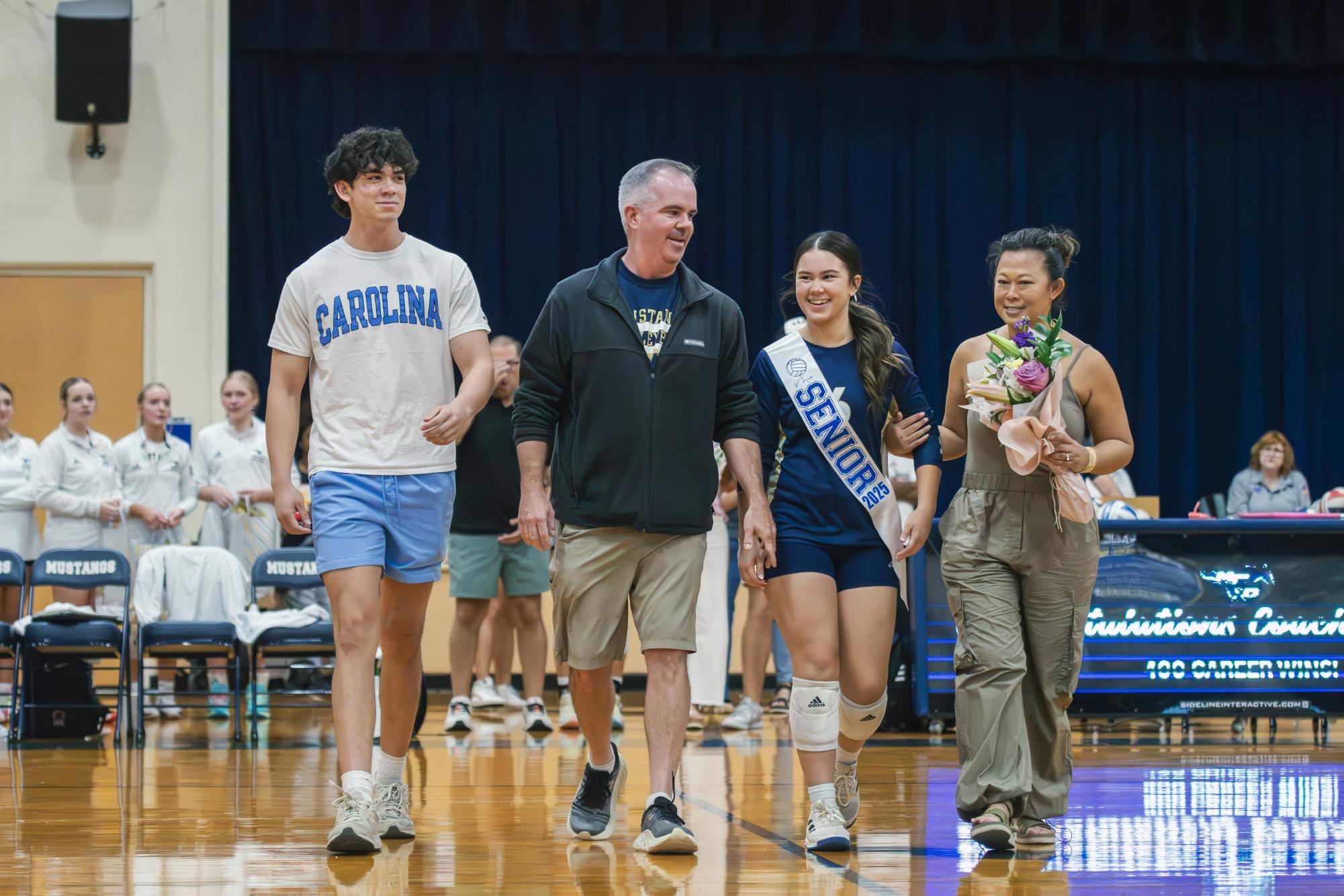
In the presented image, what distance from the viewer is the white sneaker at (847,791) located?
13.1 ft

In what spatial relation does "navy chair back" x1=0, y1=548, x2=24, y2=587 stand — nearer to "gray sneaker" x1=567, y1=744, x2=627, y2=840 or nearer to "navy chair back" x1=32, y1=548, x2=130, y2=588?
"navy chair back" x1=32, y1=548, x2=130, y2=588

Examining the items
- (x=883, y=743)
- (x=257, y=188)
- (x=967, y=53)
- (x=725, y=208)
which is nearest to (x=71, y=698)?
(x=883, y=743)

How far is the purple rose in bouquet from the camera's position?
12.1 feet

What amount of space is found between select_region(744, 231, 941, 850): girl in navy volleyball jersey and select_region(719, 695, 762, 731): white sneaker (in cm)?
306

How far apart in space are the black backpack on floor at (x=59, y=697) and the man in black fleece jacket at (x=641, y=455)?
3783mm

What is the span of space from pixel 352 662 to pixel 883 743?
3319mm

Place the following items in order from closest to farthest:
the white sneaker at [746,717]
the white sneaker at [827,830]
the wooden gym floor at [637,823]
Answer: the wooden gym floor at [637,823]
the white sneaker at [827,830]
the white sneaker at [746,717]

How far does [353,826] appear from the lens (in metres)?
3.55

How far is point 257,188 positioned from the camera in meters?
11.0

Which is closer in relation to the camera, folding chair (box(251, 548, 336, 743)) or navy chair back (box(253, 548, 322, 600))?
folding chair (box(251, 548, 336, 743))

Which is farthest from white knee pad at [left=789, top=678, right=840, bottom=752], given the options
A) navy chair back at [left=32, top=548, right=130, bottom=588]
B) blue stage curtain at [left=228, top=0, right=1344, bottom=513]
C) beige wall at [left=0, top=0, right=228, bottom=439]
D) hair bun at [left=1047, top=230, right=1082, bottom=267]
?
blue stage curtain at [left=228, top=0, right=1344, bottom=513]

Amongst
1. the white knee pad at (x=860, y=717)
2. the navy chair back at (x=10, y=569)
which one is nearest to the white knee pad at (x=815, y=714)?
the white knee pad at (x=860, y=717)

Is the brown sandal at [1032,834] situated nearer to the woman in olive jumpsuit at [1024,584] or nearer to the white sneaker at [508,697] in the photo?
the woman in olive jumpsuit at [1024,584]

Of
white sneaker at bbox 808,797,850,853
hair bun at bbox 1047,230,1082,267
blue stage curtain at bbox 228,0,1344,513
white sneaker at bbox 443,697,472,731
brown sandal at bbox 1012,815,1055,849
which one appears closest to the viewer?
white sneaker at bbox 808,797,850,853
